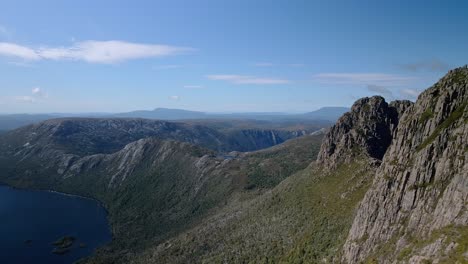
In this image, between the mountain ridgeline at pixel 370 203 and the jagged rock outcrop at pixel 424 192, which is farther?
the mountain ridgeline at pixel 370 203

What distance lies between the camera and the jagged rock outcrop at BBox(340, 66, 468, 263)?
69625 mm

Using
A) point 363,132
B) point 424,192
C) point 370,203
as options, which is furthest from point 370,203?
point 363,132

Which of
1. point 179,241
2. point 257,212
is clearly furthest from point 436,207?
point 179,241

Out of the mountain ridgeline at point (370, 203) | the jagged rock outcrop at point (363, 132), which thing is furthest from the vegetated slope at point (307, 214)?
the mountain ridgeline at point (370, 203)

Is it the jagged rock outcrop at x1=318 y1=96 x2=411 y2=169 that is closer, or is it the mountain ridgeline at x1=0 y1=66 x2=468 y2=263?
the mountain ridgeline at x1=0 y1=66 x2=468 y2=263

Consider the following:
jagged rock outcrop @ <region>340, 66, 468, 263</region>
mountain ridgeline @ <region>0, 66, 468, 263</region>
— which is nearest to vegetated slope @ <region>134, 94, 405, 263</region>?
mountain ridgeline @ <region>0, 66, 468, 263</region>

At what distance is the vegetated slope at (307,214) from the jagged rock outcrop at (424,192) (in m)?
17.8

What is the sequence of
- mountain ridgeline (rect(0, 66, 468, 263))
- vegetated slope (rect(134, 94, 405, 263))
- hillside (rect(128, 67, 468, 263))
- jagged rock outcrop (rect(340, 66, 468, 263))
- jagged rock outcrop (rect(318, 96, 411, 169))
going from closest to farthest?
jagged rock outcrop (rect(340, 66, 468, 263)), mountain ridgeline (rect(0, 66, 468, 263)), hillside (rect(128, 67, 468, 263)), vegetated slope (rect(134, 94, 405, 263)), jagged rock outcrop (rect(318, 96, 411, 169))

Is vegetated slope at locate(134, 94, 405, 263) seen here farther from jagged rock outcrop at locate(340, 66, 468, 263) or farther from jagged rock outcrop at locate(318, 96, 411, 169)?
jagged rock outcrop at locate(340, 66, 468, 263)

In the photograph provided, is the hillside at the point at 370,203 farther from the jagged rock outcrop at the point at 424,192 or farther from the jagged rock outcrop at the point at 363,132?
the jagged rock outcrop at the point at 363,132

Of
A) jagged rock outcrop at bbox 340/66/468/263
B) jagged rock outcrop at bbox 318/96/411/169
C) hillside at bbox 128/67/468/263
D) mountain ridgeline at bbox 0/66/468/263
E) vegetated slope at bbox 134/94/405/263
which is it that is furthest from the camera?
jagged rock outcrop at bbox 318/96/411/169

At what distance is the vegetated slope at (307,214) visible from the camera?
4688 inches

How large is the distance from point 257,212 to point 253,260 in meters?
43.7

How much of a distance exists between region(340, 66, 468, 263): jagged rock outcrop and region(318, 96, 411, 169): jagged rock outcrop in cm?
5093
